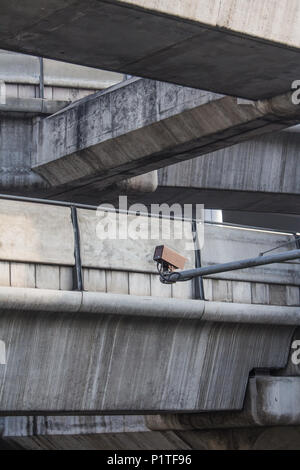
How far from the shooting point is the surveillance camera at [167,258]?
1568cm

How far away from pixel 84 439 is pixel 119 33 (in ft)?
47.9

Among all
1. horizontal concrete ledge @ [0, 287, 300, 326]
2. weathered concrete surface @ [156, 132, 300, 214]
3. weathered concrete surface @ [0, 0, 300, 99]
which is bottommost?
horizontal concrete ledge @ [0, 287, 300, 326]

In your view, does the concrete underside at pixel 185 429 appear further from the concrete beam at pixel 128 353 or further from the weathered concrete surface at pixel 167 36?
the weathered concrete surface at pixel 167 36

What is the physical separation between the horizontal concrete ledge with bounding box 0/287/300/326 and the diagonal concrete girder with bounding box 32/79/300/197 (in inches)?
122

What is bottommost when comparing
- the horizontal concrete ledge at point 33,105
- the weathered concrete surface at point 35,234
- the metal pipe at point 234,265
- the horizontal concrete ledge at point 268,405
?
the horizontal concrete ledge at point 268,405

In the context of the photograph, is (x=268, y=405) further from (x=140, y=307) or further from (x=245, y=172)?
(x=245, y=172)

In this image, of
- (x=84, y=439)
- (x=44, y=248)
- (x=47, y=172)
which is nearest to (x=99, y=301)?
(x=44, y=248)

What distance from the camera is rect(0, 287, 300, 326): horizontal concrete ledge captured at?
51.6 feet

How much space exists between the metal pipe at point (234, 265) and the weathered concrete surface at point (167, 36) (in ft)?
8.61

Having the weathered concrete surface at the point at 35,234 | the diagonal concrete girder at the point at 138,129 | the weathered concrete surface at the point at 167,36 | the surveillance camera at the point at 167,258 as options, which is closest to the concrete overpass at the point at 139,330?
the weathered concrete surface at the point at 35,234

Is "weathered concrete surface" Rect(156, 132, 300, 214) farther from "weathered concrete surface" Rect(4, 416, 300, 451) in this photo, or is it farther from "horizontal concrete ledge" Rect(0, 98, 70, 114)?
"weathered concrete surface" Rect(4, 416, 300, 451)

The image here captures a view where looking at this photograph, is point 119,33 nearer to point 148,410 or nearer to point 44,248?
point 44,248

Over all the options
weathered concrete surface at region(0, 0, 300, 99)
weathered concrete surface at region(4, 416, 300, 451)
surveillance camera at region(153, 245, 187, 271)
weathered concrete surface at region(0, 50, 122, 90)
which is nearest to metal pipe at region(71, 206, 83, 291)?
surveillance camera at region(153, 245, 187, 271)

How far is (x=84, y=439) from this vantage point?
24625 mm
